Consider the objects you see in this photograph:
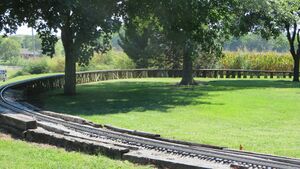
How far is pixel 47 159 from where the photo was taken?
8.26 m

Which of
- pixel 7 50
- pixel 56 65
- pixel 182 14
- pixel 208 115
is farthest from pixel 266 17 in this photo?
pixel 7 50

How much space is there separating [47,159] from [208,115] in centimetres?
842

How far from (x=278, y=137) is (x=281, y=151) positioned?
5.94ft

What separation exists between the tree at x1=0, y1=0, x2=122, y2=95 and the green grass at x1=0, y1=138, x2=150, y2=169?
9.21 metres

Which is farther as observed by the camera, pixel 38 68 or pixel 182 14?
pixel 38 68

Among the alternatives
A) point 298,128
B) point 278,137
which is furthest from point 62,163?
point 298,128

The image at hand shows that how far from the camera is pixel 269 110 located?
56.2ft

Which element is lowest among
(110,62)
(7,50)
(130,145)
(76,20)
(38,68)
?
(130,145)

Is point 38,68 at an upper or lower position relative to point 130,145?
upper

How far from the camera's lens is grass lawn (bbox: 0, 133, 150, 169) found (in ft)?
25.3

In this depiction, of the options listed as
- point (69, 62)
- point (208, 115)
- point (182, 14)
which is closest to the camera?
point (208, 115)

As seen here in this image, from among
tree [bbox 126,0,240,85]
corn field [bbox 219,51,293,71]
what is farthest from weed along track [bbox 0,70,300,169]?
corn field [bbox 219,51,293,71]

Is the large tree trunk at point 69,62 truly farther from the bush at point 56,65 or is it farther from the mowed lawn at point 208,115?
the bush at point 56,65

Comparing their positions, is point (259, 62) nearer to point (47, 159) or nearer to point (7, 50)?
point (47, 159)
